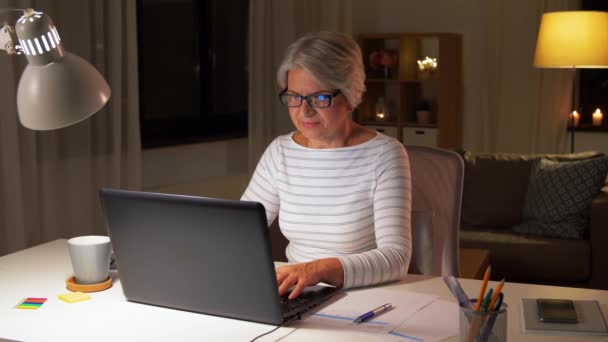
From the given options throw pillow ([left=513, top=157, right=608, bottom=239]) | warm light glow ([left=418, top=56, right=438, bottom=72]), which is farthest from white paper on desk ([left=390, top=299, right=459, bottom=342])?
warm light glow ([left=418, top=56, right=438, bottom=72])

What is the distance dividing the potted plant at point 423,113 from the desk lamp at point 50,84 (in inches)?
183

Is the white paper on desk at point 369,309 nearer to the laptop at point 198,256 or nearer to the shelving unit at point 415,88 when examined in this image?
the laptop at point 198,256

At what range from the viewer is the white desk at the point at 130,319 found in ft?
4.63

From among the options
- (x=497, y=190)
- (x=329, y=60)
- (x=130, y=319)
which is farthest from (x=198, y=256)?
(x=497, y=190)

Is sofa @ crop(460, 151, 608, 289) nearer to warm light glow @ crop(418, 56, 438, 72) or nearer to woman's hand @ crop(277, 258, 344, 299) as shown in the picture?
warm light glow @ crop(418, 56, 438, 72)

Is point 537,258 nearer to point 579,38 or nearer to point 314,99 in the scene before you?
point 579,38

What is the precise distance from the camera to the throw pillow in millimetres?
3928

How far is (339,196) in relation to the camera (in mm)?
1984

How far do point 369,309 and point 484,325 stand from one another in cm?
35

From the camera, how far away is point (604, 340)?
1374 mm

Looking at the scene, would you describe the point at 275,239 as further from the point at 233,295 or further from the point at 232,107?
the point at 232,107

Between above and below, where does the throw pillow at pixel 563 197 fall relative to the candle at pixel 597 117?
below

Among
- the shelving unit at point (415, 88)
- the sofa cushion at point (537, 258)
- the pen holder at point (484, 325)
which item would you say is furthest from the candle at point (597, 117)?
the pen holder at point (484, 325)

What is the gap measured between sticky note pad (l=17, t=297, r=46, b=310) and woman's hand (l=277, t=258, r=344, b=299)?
485 millimetres
